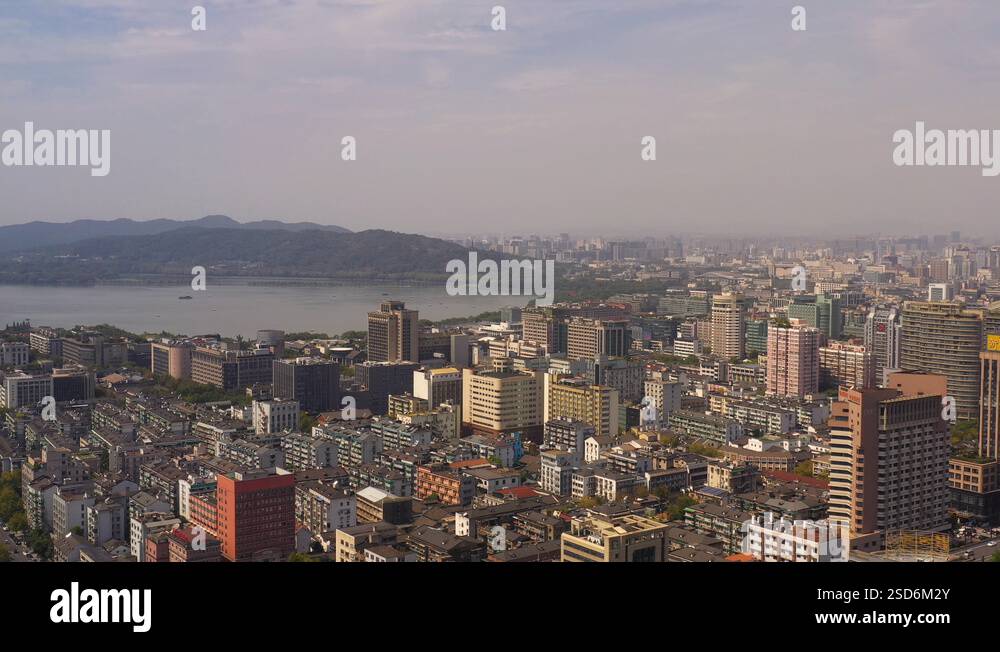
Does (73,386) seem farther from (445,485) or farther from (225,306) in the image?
(225,306)

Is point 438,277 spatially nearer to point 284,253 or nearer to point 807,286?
point 284,253

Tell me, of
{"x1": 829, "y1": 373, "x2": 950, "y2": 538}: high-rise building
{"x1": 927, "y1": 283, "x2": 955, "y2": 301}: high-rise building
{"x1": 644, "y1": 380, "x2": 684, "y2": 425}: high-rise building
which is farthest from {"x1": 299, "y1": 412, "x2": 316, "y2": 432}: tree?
{"x1": 927, "y1": 283, "x2": 955, "y2": 301}: high-rise building

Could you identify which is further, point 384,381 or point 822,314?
point 822,314

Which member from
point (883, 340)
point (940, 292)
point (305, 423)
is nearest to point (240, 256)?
point (940, 292)

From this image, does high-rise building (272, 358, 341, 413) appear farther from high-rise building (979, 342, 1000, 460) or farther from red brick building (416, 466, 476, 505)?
high-rise building (979, 342, 1000, 460)

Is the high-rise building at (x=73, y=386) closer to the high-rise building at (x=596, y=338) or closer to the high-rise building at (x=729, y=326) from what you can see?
the high-rise building at (x=596, y=338)

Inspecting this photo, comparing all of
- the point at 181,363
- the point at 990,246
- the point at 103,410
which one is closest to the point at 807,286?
the point at 990,246
